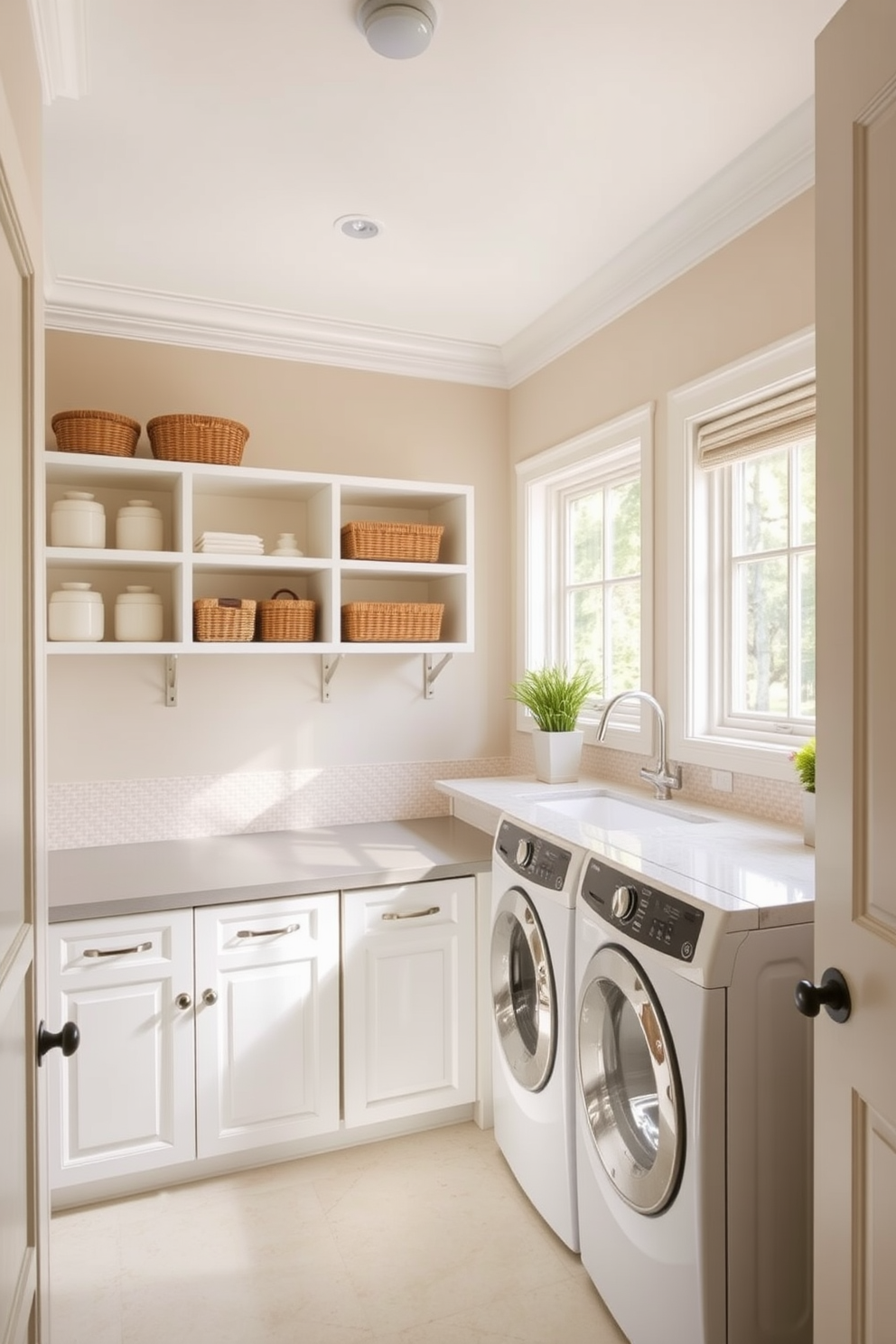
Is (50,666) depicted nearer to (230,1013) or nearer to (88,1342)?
(230,1013)

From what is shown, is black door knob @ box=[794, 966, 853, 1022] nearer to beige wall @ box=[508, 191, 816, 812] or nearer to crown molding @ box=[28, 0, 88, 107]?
beige wall @ box=[508, 191, 816, 812]

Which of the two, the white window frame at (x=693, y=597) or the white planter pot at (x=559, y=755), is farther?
the white planter pot at (x=559, y=755)

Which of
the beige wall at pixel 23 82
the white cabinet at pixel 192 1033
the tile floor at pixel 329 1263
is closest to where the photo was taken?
Result: the beige wall at pixel 23 82

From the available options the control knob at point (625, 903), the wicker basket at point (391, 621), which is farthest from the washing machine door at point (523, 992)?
the wicker basket at point (391, 621)

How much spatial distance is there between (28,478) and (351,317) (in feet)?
6.87

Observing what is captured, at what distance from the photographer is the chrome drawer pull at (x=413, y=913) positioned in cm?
253

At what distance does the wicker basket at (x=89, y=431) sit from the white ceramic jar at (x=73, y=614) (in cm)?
41

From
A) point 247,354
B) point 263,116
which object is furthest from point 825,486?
point 247,354

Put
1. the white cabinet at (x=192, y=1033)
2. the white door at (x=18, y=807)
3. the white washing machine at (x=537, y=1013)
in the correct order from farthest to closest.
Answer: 1. the white cabinet at (x=192, y=1033)
2. the white washing machine at (x=537, y=1013)
3. the white door at (x=18, y=807)

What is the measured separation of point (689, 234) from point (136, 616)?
1930mm

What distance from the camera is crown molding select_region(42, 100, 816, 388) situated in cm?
212

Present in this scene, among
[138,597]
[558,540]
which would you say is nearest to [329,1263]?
[138,597]

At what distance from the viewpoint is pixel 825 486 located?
1173mm

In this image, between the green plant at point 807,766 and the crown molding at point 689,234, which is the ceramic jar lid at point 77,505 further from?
the green plant at point 807,766
